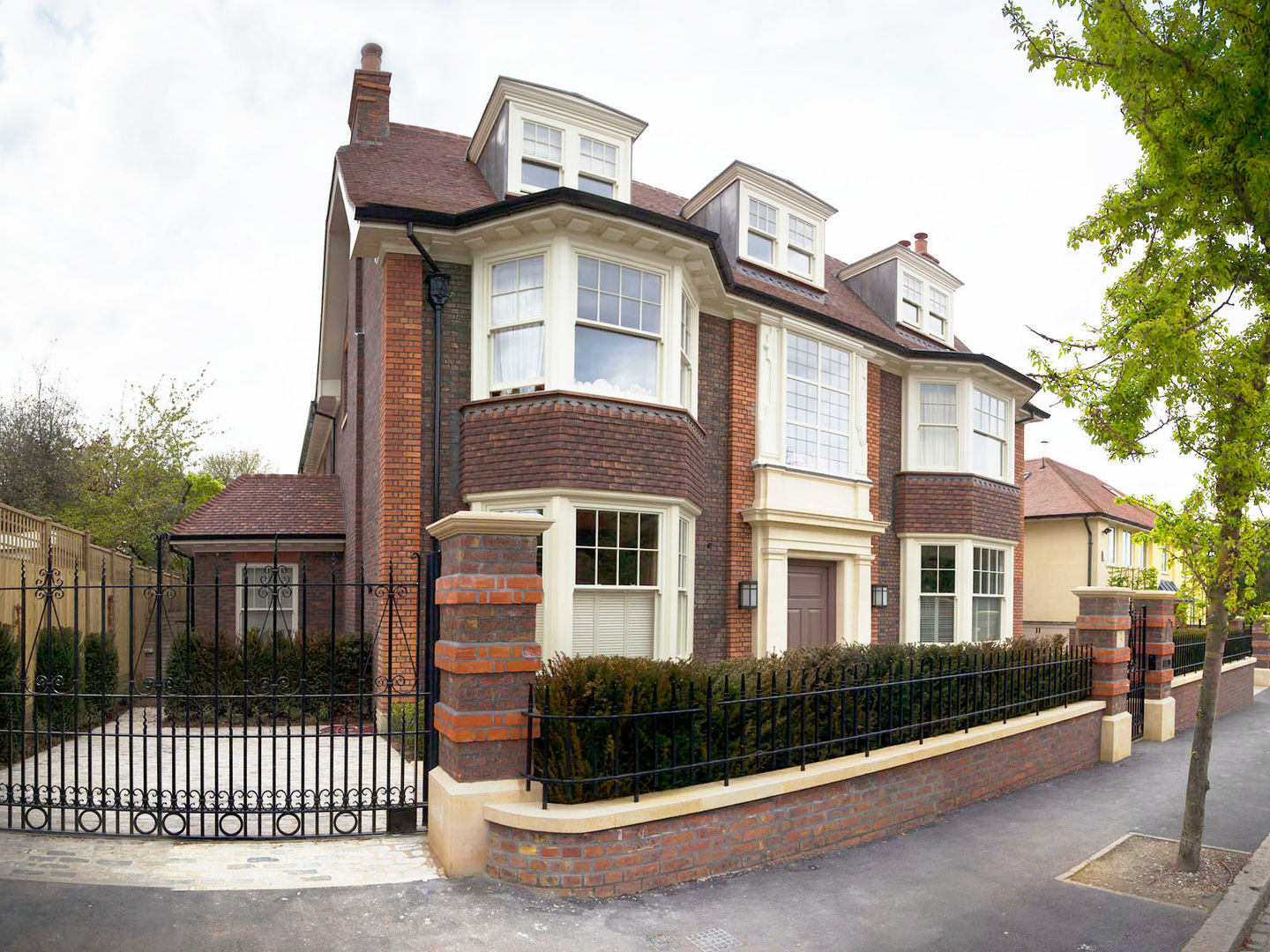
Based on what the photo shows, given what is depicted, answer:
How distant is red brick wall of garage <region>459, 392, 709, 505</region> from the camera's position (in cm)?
1012

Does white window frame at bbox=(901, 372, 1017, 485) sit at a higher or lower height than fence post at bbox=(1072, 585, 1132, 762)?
higher

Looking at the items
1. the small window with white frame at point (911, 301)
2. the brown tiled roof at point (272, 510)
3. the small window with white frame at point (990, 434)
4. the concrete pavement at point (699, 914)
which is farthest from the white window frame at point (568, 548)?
the small window with white frame at point (911, 301)

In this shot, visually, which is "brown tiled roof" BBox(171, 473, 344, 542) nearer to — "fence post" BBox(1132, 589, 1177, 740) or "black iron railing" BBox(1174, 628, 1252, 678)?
"fence post" BBox(1132, 589, 1177, 740)

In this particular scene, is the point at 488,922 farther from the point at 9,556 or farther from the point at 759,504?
the point at 759,504

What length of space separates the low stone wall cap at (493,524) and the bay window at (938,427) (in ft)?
39.5

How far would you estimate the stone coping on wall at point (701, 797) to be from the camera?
5320 mm

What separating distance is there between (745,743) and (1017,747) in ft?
13.3

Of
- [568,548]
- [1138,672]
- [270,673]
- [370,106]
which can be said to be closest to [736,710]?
[568,548]

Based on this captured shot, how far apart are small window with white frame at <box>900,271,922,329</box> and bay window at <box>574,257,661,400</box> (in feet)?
27.1

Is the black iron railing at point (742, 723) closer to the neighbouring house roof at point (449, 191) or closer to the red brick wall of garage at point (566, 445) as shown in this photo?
the red brick wall of garage at point (566, 445)

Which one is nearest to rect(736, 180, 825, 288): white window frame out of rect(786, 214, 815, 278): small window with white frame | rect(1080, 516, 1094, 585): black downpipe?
rect(786, 214, 815, 278): small window with white frame

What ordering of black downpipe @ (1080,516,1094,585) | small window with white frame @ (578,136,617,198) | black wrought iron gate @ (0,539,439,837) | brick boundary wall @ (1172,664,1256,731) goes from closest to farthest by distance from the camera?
black wrought iron gate @ (0,539,439,837) < small window with white frame @ (578,136,617,198) < brick boundary wall @ (1172,664,1256,731) < black downpipe @ (1080,516,1094,585)

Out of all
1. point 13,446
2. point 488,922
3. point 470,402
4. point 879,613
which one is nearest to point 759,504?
point 879,613

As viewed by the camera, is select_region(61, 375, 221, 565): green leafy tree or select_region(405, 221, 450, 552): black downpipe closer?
select_region(405, 221, 450, 552): black downpipe
